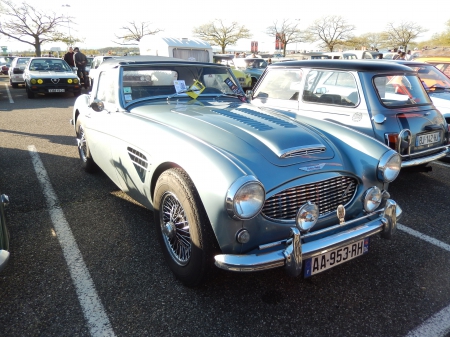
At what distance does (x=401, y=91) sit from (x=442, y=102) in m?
1.58

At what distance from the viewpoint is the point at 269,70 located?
18.0 ft

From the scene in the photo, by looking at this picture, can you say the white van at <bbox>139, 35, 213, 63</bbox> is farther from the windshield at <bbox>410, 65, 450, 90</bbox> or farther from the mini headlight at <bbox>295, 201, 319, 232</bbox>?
the mini headlight at <bbox>295, 201, 319, 232</bbox>

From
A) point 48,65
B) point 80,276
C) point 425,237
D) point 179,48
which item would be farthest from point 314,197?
point 179,48

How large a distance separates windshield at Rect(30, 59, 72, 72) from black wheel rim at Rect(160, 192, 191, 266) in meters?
12.8

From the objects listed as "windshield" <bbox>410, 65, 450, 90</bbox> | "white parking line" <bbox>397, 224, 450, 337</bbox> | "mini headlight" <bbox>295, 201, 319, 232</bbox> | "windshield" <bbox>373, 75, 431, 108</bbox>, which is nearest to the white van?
"windshield" <bbox>410, 65, 450, 90</bbox>

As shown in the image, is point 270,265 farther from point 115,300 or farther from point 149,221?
point 149,221

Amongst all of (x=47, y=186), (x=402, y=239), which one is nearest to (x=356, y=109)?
(x=402, y=239)

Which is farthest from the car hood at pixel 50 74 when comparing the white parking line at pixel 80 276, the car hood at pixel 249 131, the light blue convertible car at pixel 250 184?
the car hood at pixel 249 131

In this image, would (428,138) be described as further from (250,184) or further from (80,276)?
(80,276)

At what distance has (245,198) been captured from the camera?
1961mm

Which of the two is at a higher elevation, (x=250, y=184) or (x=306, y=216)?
(x=250, y=184)

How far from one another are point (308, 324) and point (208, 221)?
35.2 inches

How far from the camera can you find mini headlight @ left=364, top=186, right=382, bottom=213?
247cm

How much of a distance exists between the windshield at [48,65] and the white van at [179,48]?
4351mm
